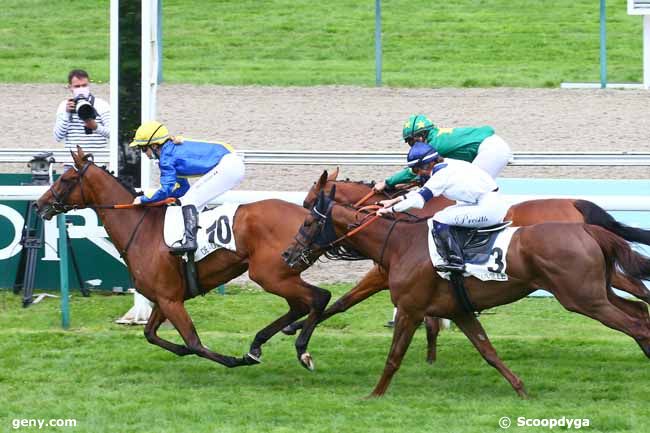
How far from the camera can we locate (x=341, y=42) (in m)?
20.1

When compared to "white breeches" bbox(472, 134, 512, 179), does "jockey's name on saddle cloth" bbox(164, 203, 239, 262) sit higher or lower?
lower

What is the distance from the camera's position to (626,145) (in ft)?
48.8

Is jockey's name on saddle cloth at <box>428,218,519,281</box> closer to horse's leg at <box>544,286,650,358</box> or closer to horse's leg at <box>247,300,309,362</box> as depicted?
horse's leg at <box>544,286,650,358</box>

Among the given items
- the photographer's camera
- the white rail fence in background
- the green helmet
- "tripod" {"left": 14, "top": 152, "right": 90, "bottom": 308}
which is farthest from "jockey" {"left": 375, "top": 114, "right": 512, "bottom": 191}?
the white rail fence in background

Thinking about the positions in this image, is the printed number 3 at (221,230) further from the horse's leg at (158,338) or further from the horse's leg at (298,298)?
the horse's leg at (158,338)

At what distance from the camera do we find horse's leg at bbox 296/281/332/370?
853 centimetres

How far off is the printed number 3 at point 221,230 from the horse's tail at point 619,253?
2189mm

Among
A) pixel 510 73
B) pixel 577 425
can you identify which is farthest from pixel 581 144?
pixel 577 425

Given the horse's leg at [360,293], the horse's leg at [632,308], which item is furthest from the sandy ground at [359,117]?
the horse's leg at [632,308]

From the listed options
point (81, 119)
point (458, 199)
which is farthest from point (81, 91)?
point (458, 199)

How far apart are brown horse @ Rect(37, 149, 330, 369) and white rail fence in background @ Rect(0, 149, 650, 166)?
3.85 m

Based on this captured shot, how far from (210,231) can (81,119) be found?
302 cm

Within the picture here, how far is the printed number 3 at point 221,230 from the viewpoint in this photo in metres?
8.55

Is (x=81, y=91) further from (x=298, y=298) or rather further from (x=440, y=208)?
(x=440, y=208)
